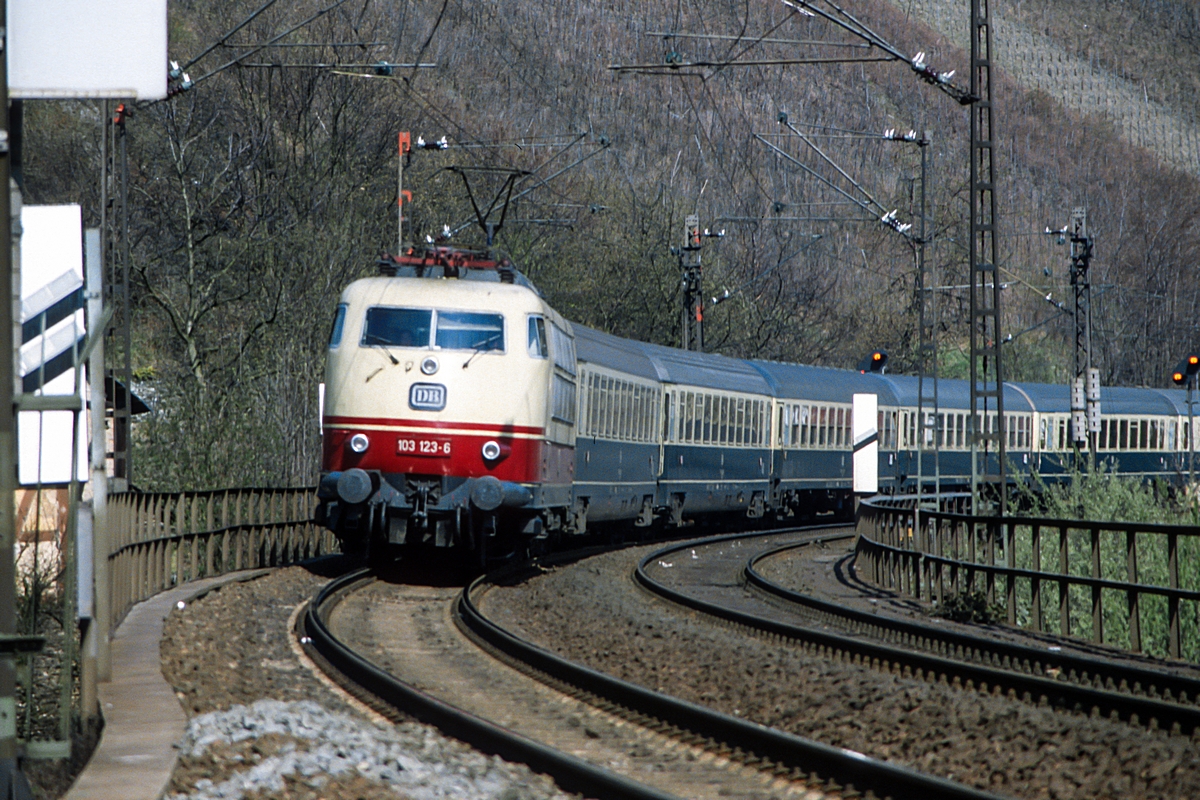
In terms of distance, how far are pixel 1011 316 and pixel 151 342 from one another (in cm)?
7720

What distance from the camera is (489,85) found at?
88875 mm

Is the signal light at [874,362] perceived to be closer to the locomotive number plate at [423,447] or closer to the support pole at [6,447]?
the locomotive number plate at [423,447]

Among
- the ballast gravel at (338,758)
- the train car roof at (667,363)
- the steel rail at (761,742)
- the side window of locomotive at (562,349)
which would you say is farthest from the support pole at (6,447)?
the train car roof at (667,363)

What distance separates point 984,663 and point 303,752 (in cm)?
675

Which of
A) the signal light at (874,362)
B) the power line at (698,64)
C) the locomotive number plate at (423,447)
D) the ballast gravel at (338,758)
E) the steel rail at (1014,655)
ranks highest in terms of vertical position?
the power line at (698,64)

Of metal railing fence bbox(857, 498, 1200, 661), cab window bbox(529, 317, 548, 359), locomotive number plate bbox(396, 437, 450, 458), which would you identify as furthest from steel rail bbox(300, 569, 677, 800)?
metal railing fence bbox(857, 498, 1200, 661)

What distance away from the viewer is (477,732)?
27.0ft

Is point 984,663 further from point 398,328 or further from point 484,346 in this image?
point 398,328

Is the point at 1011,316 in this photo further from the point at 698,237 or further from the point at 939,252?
the point at 698,237

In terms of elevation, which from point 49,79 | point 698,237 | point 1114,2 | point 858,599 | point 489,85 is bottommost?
point 858,599

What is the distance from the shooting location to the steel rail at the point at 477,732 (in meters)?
6.84

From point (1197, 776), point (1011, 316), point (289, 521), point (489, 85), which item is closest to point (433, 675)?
point (1197, 776)

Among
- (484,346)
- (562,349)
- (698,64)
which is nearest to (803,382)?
(562,349)

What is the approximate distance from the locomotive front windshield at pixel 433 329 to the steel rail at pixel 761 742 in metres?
5.86
